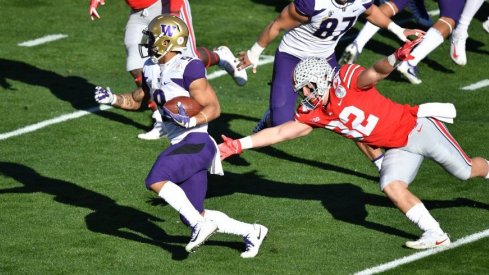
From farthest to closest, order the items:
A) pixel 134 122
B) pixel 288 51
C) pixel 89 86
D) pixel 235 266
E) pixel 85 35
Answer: pixel 85 35 < pixel 89 86 < pixel 134 122 < pixel 288 51 < pixel 235 266

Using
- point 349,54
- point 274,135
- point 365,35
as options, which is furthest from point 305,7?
point 365,35

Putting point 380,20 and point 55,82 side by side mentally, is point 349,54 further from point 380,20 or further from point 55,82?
point 55,82

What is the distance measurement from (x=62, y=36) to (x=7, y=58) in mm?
1057

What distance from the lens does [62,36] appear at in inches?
665

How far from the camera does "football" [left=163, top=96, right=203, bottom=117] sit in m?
9.54

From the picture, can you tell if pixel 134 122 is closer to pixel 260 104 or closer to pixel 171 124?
pixel 260 104

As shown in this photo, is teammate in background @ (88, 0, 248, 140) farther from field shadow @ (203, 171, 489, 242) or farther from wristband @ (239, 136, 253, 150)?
wristband @ (239, 136, 253, 150)

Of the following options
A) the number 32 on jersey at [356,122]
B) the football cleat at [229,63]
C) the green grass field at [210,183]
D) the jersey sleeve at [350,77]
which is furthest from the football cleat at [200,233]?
the football cleat at [229,63]

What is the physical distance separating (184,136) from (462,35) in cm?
618

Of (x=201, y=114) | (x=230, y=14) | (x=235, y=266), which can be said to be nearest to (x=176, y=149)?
(x=201, y=114)

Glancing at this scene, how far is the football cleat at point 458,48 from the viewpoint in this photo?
14883 millimetres

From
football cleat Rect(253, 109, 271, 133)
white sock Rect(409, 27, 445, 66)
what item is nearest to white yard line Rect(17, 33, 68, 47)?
football cleat Rect(253, 109, 271, 133)

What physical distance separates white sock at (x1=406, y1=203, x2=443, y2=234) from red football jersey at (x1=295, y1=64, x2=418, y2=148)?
0.57 meters

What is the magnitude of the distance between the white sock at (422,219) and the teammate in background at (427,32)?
191 centimetres
